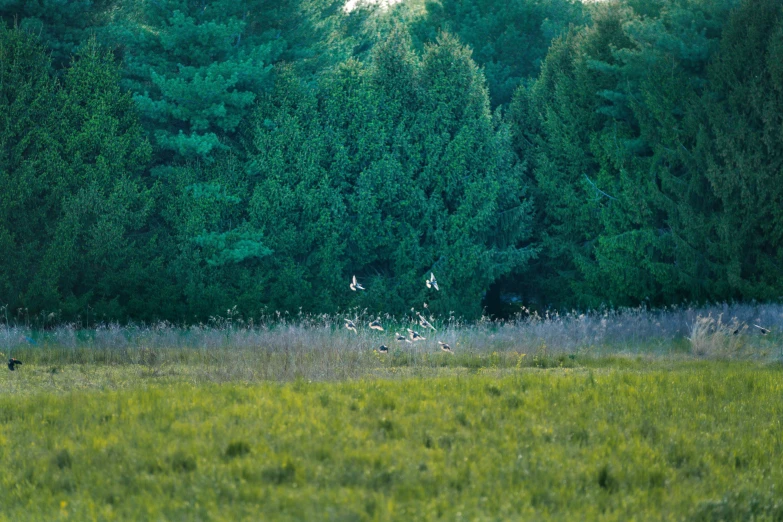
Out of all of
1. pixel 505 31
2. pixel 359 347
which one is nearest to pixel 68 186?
pixel 359 347

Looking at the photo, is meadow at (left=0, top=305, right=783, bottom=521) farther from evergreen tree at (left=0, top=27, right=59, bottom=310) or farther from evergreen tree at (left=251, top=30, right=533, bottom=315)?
evergreen tree at (left=251, top=30, right=533, bottom=315)

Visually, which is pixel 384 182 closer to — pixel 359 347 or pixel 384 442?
pixel 359 347

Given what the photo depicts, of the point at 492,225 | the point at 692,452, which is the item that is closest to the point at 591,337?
the point at 492,225

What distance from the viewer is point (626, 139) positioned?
22078mm

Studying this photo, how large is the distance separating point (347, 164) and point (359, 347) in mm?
8611

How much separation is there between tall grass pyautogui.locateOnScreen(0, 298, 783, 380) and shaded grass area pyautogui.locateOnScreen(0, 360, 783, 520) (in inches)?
86.6

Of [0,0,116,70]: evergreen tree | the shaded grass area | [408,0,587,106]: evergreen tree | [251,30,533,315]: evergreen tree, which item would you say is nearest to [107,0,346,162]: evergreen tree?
[0,0,116,70]: evergreen tree

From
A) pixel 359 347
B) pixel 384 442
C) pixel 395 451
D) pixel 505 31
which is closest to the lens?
pixel 395 451

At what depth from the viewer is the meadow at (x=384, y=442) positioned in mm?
5906

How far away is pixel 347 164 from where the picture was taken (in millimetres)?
21266

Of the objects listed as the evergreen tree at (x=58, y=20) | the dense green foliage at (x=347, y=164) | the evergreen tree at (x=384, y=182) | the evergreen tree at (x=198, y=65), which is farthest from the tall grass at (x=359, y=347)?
the evergreen tree at (x=58, y=20)

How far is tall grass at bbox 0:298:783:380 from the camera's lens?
12.5 metres

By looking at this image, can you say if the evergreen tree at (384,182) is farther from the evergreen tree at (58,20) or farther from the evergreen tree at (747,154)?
the evergreen tree at (747,154)

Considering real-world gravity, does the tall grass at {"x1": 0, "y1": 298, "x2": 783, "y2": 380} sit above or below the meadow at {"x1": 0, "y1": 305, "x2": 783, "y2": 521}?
below
